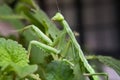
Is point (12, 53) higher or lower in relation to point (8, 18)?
lower

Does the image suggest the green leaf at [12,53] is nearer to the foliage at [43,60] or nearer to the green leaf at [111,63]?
the foliage at [43,60]

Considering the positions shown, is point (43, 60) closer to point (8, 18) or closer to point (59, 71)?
point (59, 71)

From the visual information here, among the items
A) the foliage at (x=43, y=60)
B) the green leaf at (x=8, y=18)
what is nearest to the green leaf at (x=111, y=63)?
the foliage at (x=43, y=60)

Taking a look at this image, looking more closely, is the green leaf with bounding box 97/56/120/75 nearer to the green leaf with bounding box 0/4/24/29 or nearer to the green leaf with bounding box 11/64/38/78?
the green leaf with bounding box 11/64/38/78

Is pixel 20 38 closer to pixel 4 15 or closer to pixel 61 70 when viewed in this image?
pixel 4 15

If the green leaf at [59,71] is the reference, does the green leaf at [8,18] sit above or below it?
above

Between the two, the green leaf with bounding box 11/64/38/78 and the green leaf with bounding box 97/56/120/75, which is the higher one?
the green leaf with bounding box 97/56/120/75

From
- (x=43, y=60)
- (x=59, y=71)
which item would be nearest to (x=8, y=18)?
(x=43, y=60)

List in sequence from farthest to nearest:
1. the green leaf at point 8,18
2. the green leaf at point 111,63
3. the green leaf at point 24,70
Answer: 1. the green leaf at point 8,18
2. the green leaf at point 111,63
3. the green leaf at point 24,70

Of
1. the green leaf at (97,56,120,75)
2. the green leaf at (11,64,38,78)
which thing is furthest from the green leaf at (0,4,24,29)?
the green leaf at (11,64,38,78)
